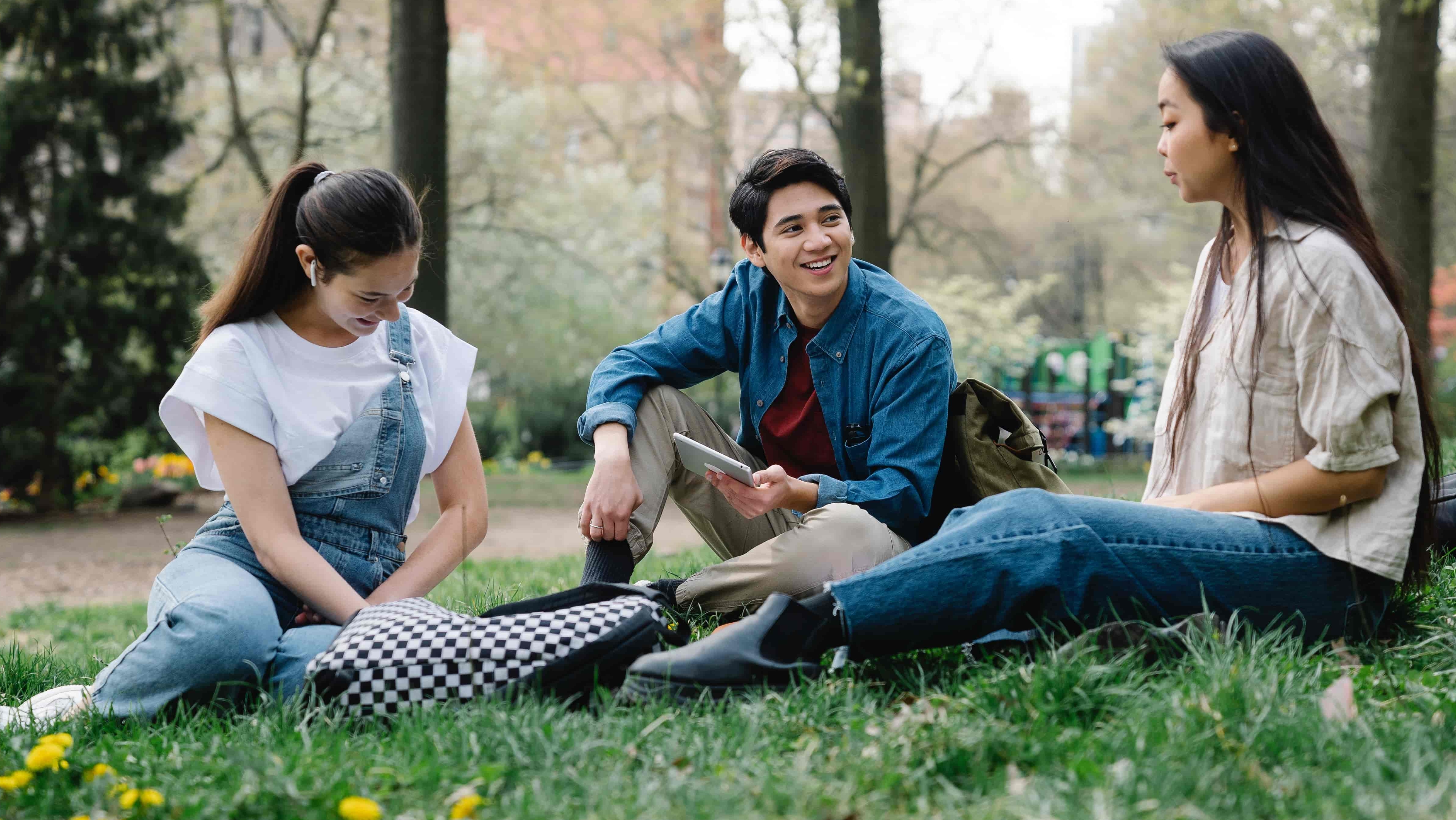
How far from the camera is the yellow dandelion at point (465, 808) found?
6.14 ft

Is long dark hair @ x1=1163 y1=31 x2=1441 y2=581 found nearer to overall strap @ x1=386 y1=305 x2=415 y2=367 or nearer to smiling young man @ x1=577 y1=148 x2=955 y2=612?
smiling young man @ x1=577 y1=148 x2=955 y2=612

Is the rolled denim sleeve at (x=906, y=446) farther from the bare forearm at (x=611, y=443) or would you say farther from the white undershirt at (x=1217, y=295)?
the white undershirt at (x=1217, y=295)

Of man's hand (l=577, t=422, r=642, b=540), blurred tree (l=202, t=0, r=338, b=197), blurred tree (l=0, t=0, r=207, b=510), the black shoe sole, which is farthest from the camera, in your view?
blurred tree (l=202, t=0, r=338, b=197)

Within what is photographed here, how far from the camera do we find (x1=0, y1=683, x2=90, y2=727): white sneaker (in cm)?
260

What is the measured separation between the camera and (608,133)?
22.1 metres

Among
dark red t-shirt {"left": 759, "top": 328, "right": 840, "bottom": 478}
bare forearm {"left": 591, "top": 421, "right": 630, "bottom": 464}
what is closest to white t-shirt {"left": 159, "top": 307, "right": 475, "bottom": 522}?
bare forearm {"left": 591, "top": 421, "right": 630, "bottom": 464}

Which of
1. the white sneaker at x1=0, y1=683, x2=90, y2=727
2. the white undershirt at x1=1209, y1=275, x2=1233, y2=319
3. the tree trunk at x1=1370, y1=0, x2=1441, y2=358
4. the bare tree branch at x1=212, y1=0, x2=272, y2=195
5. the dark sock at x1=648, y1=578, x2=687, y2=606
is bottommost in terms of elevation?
the white sneaker at x1=0, y1=683, x2=90, y2=727

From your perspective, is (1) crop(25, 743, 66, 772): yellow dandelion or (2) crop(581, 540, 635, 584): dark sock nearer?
(1) crop(25, 743, 66, 772): yellow dandelion

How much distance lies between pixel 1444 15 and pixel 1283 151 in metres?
14.5

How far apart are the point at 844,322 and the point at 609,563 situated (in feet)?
3.16

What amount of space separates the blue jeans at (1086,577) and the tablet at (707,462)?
60 centimetres

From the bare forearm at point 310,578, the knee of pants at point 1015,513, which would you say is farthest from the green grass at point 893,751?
the bare forearm at point 310,578

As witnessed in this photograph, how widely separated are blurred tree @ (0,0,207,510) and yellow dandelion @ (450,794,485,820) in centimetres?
1154

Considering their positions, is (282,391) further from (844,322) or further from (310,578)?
(844,322)
